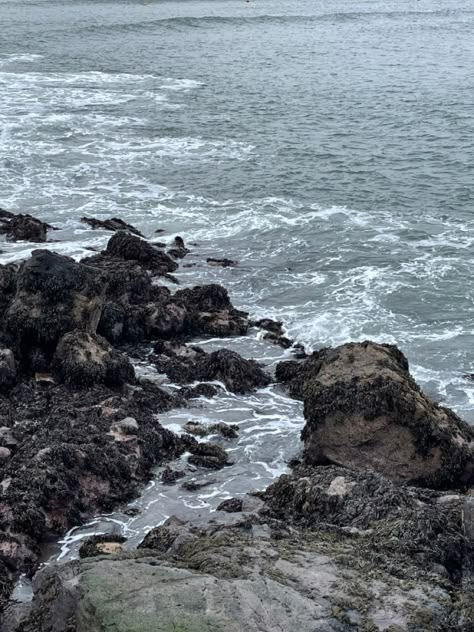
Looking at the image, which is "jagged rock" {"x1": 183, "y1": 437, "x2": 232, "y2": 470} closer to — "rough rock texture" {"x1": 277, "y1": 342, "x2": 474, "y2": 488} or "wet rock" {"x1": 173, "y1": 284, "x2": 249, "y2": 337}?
"rough rock texture" {"x1": 277, "y1": 342, "x2": 474, "y2": 488}

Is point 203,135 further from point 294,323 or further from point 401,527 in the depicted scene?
point 401,527

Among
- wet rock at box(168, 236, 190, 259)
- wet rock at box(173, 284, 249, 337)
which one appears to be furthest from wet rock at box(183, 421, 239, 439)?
wet rock at box(168, 236, 190, 259)

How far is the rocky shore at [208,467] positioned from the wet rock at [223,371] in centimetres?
5

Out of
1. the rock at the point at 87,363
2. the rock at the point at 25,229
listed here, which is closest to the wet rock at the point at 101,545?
the rock at the point at 87,363

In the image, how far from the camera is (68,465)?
51.6ft

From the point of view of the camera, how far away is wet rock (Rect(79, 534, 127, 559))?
517 inches

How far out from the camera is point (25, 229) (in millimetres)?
31688

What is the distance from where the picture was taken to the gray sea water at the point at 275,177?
2509 centimetres

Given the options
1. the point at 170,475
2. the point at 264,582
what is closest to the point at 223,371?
the point at 170,475

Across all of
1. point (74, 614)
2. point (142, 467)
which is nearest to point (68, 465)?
point (142, 467)

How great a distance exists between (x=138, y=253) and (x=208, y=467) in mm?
13731

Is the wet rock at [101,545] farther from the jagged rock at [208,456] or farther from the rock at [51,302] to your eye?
the rock at [51,302]

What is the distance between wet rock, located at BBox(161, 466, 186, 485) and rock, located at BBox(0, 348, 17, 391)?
4.93 meters

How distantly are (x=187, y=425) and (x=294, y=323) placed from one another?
8475mm
